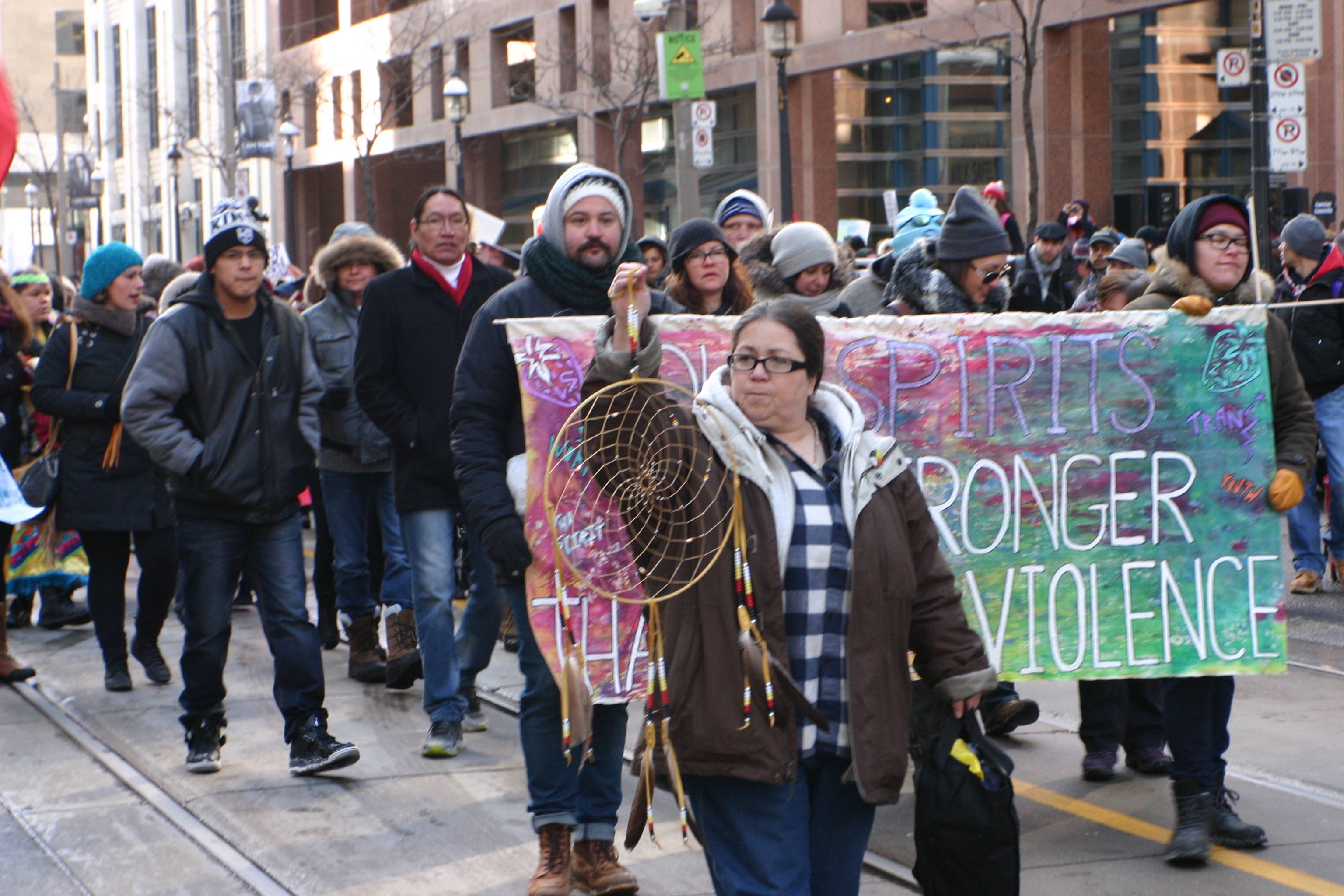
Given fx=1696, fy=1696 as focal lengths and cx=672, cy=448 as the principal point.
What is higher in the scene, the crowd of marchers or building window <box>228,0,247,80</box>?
building window <box>228,0,247,80</box>

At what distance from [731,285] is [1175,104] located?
2019cm

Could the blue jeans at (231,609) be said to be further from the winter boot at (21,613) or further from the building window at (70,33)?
the building window at (70,33)

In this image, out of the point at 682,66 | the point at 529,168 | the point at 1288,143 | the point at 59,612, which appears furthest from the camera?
the point at 529,168

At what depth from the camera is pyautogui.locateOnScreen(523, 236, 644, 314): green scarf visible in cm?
500

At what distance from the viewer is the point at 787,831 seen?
141 inches

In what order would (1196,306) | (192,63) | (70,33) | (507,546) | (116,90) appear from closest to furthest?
(507,546) < (1196,306) < (192,63) < (116,90) < (70,33)

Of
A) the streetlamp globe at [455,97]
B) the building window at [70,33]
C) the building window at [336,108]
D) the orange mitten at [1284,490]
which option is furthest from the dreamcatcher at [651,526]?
the building window at [70,33]

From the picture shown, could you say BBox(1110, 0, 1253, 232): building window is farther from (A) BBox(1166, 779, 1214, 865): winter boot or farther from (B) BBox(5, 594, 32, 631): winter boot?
(A) BBox(1166, 779, 1214, 865): winter boot

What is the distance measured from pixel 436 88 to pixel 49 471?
114 ft

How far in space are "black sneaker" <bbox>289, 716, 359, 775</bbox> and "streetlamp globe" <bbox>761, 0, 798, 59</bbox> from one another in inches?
536

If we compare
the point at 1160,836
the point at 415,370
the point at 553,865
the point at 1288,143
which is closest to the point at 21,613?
the point at 415,370

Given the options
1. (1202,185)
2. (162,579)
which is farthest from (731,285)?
(1202,185)

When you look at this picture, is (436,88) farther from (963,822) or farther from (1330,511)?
(963,822)

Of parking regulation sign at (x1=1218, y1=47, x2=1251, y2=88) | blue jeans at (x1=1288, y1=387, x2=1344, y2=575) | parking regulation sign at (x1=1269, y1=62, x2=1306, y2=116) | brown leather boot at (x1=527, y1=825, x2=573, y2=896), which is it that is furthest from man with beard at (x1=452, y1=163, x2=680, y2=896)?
parking regulation sign at (x1=1218, y1=47, x2=1251, y2=88)
